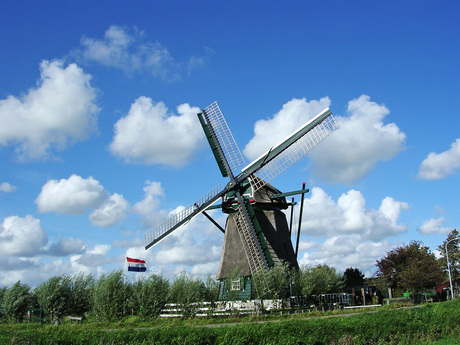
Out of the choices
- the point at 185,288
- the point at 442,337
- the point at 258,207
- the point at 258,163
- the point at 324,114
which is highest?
the point at 324,114

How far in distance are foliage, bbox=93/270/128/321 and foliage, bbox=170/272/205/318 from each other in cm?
294

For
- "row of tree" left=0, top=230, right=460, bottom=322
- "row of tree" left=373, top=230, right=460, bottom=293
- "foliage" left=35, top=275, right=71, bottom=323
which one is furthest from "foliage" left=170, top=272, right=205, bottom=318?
"row of tree" left=373, top=230, right=460, bottom=293

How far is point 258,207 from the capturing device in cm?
3300

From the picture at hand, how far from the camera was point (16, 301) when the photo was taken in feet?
99.5

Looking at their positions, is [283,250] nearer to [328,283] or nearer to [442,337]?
[328,283]

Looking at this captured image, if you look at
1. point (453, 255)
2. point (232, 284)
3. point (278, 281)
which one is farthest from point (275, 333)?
point (453, 255)

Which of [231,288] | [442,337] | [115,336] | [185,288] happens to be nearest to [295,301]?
[231,288]

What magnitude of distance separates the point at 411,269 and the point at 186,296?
107 feet

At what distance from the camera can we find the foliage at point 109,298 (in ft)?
77.6

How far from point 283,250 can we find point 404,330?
64.7 ft

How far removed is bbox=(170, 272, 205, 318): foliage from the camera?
25.2 metres

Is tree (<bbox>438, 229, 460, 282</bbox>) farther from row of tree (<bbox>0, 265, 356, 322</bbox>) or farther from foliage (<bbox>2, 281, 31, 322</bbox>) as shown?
foliage (<bbox>2, 281, 31, 322</bbox>)

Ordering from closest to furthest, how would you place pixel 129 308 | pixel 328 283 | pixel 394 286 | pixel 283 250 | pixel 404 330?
pixel 404 330
pixel 129 308
pixel 283 250
pixel 328 283
pixel 394 286

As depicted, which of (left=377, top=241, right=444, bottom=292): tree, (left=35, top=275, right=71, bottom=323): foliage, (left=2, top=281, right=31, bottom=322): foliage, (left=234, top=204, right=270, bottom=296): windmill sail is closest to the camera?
(left=35, top=275, right=71, bottom=323): foliage
